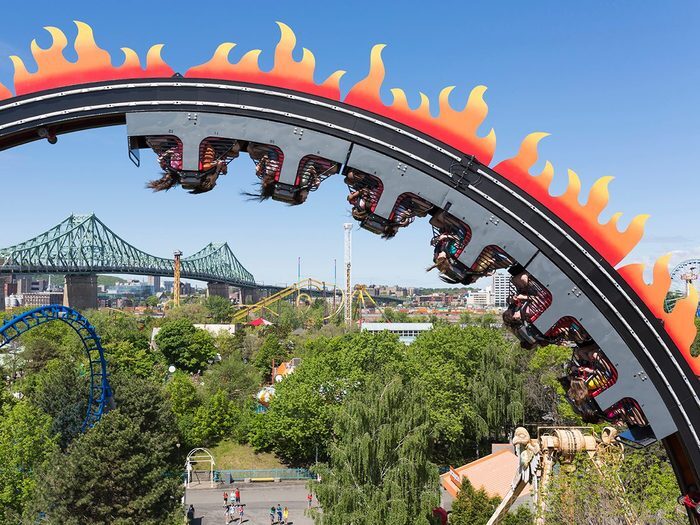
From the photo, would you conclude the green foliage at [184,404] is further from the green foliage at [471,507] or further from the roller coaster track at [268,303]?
the roller coaster track at [268,303]

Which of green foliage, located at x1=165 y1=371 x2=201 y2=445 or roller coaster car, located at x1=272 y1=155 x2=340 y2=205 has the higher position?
roller coaster car, located at x1=272 y1=155 x2=340 y2=205

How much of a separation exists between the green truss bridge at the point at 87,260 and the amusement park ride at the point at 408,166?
10394cm

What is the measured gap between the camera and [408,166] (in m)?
3.62

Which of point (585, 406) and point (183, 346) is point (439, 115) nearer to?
point (585, 406)

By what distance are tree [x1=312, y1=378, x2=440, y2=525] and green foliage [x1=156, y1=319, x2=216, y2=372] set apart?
35860 millimetres

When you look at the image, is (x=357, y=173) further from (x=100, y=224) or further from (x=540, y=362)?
(x=100, y=224)

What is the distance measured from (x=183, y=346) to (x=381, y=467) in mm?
37923

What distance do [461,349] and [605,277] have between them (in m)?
31.3

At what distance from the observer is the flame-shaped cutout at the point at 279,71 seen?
11.8ft

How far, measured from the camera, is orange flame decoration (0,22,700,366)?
3.61 metres

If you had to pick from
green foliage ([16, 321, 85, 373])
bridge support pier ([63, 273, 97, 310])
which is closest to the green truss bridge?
bridge support pier ([63, 273, 97, 310])

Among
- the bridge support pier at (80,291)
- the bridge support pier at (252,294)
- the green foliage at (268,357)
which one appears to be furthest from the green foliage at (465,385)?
the bridge support pier at (252,294)

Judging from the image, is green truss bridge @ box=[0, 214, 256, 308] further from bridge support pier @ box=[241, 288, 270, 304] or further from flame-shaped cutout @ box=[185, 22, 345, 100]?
flame-shaped cutout @ box=[185, 22, 345, 100]

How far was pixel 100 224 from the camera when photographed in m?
136
